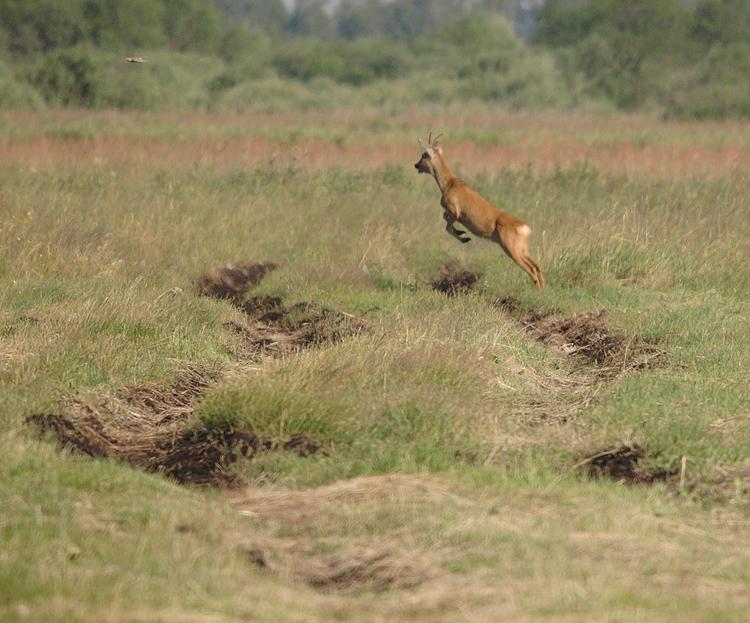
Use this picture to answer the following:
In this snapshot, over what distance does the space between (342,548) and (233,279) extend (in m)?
7.58

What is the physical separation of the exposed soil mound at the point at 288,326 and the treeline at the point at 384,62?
21945mm

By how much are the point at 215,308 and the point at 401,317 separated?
1.82 metres

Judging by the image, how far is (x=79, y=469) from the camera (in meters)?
6.05

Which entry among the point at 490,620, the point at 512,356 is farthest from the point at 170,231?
the point at 490,620

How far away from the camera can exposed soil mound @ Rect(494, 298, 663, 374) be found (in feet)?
29.4

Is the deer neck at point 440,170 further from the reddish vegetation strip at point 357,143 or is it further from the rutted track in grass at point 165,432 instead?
the reddish vegetation strip at point 357,143

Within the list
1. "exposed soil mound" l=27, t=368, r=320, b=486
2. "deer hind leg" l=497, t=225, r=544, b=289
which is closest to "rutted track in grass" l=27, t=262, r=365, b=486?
"exposed soil mound" l=27, t=368, r=320, b=486

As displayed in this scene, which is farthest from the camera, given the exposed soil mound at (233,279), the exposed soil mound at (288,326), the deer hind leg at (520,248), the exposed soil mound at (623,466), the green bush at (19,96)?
the green bush at (19,96)

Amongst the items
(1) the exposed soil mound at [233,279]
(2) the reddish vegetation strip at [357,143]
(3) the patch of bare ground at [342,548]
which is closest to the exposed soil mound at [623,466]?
(3) the patch of bare ground at [342,548]

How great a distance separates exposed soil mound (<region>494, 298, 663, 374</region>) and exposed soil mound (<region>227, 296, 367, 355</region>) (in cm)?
156

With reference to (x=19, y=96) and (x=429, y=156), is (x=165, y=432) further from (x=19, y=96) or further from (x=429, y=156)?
(x=19, y=96)

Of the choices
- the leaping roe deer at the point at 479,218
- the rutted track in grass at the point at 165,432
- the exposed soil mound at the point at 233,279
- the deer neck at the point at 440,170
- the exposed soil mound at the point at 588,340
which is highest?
the deer neck at the point at 440,170

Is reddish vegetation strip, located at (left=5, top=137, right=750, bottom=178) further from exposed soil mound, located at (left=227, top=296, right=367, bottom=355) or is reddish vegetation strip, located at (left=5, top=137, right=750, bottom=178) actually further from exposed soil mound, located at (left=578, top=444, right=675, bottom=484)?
exposed soil mound, located at (left=578, top=444, right=675, bottom=484)

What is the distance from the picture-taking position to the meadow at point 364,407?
15.8 feet
